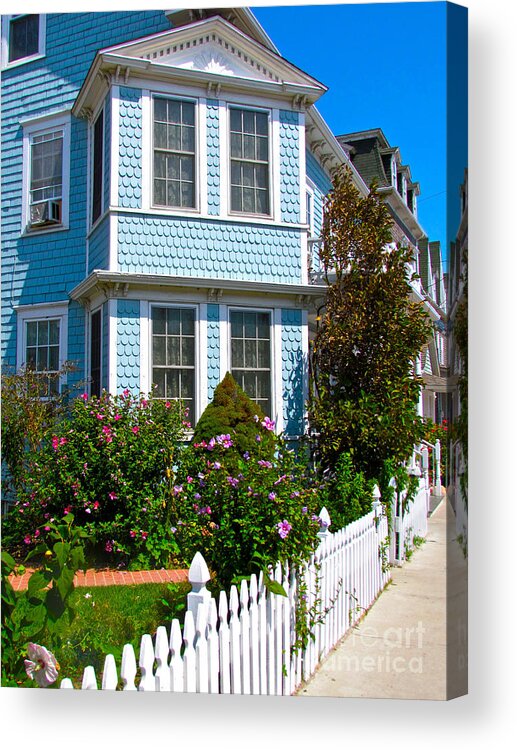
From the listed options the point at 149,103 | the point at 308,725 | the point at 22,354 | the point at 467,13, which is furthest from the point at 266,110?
the point at 308,725

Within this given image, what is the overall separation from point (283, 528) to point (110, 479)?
2.35 meters

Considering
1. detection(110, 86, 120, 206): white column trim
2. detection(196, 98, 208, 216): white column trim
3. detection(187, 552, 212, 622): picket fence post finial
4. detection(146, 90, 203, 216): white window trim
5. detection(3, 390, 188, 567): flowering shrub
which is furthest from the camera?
detection(196, 98, 208, 216): white column trim

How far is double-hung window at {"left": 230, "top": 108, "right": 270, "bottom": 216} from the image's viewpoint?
6.99 m

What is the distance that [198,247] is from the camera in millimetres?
6797

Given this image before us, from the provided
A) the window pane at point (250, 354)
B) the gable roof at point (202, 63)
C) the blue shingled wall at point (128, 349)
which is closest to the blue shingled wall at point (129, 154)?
the gable roof at point (202, 63)

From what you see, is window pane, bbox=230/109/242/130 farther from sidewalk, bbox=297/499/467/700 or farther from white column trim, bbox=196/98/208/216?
sidewalk, bbox=297/499/467/700

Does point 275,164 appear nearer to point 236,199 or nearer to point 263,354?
point 236,199

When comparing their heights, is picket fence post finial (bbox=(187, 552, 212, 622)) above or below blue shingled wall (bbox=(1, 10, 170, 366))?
below

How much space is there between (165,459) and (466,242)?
126 inches

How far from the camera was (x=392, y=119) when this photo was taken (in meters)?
4.80

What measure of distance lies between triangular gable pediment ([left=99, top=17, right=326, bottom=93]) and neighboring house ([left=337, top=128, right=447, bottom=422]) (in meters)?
1.10

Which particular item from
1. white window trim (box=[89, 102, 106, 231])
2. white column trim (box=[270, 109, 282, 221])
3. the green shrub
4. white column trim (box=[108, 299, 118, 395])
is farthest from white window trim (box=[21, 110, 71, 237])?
the green shrub

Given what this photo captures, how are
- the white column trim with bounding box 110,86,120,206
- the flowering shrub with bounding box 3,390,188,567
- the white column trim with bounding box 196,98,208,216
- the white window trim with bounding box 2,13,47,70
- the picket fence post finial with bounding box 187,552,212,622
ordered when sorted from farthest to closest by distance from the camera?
the white column trim with bounding box 196,98,208,216 → the white column trim with bounding box 110,86,120,206 → the flowering shrub with bounding box 3,390,188,567 → the white window trim with bounding box 2,13,47,70 → the picket fence post finial with bounding box 187,552,212,622

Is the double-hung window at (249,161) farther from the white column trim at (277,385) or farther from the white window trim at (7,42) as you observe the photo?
the white window trim at (7,42)
